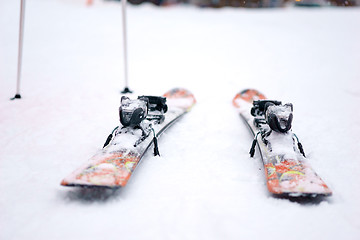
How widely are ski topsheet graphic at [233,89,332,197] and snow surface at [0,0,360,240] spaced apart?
0.14m

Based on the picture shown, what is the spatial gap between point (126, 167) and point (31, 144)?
5.64ft

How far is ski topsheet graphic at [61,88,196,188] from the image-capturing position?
2.39m

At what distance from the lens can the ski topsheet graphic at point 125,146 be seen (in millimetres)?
2395

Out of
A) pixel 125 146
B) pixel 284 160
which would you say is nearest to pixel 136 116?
pixel 125 146

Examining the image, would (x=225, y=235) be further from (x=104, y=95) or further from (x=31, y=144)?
(x=104, y=95)

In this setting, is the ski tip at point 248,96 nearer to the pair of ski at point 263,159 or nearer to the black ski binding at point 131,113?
the pair of ski at point 263,159

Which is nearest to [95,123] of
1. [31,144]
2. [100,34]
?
[31,144]

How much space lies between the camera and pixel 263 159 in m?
2.97

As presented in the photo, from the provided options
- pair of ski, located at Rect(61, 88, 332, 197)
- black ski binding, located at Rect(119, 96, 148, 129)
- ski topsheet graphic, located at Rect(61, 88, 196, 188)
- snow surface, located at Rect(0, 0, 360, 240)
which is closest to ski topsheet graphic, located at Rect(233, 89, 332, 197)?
pair of ski, located at Rect(61, 88, 332, 197)

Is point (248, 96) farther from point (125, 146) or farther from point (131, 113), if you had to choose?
point (125, 146)

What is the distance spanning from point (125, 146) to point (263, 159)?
60.6 inches

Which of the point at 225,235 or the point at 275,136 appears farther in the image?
the point at 275,136

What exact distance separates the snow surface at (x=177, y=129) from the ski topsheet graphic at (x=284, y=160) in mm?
141

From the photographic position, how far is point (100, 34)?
34.8ft
